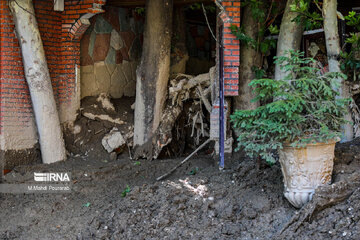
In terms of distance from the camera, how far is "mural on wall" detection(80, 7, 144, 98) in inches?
316

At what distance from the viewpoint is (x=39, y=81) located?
22.8 ft

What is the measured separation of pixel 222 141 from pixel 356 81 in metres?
2.11

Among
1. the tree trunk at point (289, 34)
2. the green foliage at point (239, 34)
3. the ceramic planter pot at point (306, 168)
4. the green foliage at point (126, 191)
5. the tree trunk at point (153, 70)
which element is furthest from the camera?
the tree trunk at point (153, 70)

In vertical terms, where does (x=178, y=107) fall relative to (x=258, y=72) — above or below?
below

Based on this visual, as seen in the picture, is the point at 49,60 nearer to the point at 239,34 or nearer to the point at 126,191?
the point at 126,191

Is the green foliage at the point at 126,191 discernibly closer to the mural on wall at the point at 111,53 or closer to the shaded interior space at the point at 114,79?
the shaded interior space at the point at 114,79

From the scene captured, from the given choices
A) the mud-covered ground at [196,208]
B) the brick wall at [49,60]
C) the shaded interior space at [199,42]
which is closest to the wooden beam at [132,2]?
the brick wall at [49,60]

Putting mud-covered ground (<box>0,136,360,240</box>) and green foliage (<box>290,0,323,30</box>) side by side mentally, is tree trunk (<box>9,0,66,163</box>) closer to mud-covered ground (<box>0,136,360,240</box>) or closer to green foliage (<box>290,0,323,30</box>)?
mud-covered ground (<box>0,136,360,240</box>)

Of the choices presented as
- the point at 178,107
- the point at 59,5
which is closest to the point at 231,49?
the point at 178,107

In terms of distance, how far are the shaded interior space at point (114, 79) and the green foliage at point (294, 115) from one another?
2676 millimetres

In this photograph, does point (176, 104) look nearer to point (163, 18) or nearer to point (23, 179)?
point (163, 18)

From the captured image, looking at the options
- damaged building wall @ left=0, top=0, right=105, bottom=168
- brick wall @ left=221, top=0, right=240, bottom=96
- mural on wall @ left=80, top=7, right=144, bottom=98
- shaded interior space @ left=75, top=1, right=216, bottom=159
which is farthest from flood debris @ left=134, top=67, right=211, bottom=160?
damaged building wall @ left=0, top=0, right=105, bottom=168

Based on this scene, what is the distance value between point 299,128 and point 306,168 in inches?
16.9

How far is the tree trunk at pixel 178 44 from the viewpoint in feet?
27.6
